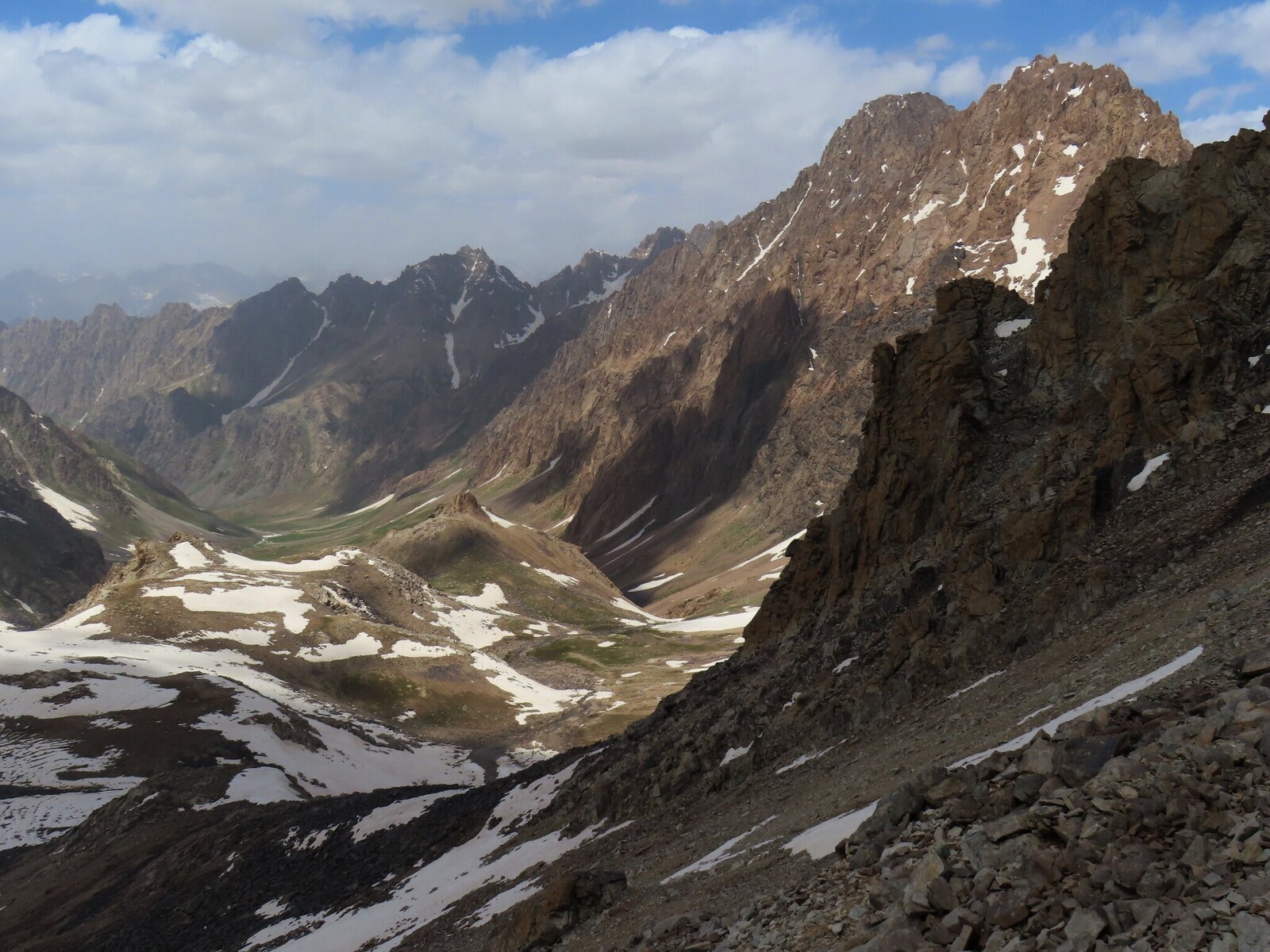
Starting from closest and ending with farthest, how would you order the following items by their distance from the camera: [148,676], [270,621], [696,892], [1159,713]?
[1159,713] < [696,892] < [148,676] < [270,621]

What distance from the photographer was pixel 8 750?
69312 millimetres

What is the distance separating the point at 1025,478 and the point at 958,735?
1656 cm

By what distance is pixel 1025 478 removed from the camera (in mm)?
37438

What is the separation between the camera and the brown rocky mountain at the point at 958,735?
11680 mm

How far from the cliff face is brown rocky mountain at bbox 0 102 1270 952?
0.14 m

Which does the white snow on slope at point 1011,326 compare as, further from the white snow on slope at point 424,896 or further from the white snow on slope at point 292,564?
the white snow on slope at point 292,564

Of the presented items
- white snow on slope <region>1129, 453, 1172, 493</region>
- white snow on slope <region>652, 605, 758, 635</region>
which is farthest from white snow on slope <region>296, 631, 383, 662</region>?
white snow on slope <region>1129, 453, 1172, 493</region>

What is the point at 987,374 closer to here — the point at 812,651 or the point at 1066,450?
the point at 1066,450

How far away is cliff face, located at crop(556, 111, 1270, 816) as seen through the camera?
101 feet

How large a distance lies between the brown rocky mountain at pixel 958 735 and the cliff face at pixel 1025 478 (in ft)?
0.47

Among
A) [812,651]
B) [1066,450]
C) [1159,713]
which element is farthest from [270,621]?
[1159,713]

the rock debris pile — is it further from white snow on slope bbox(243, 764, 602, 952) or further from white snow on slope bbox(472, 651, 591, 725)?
white snow on slope bbox(472, 651, 591, 725)

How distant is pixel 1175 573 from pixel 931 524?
1614 cm

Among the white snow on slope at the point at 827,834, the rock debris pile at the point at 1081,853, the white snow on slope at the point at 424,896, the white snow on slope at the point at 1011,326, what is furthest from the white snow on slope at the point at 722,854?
the white snow on slope at the point at 1011,326
